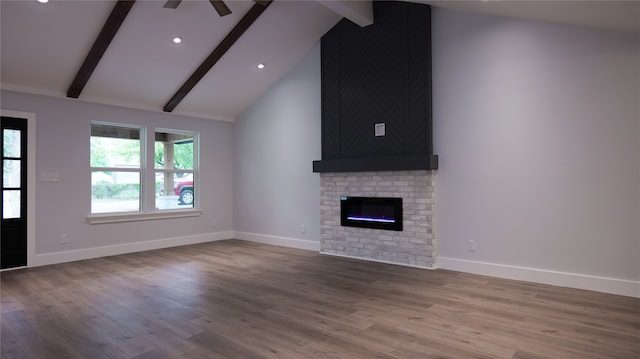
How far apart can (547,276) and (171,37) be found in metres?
Answer: 5.67

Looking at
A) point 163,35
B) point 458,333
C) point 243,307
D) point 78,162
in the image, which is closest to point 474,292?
point 458,333

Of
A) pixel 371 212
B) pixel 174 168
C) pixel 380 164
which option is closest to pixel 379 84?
pixel 380 164

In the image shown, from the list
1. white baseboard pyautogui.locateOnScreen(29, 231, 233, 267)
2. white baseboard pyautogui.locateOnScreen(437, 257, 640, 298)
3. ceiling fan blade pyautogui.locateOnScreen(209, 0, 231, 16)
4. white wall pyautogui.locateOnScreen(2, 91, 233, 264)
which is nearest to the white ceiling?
white wall pyautogui.locateOnScreen(2, 91, 233, 264)

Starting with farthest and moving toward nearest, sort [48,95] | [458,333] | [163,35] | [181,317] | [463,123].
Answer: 1. [48,95]
2. [163,35]
3. [463,123]
4. [181,317]
5. [458,333]

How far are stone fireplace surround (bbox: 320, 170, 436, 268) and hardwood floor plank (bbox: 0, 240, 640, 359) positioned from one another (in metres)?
0.30

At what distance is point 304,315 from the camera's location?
3.29 m

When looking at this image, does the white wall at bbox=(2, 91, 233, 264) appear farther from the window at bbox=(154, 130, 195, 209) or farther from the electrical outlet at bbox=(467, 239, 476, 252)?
the electrical outlet at bbox=(467, 239, 476, 252)

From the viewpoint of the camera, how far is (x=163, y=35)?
5113 millimetres

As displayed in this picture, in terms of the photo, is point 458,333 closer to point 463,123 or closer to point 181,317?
point 181,317

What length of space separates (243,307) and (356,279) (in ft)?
4.89

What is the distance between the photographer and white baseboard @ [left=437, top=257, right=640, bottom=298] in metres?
3.74

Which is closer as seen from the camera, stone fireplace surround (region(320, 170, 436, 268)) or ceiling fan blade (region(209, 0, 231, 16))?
ceiling fan blade (region(209, 0, 231, 16))

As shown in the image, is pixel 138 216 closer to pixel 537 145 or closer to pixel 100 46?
pixel 100 46

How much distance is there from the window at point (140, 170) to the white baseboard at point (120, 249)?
21.8 inches
